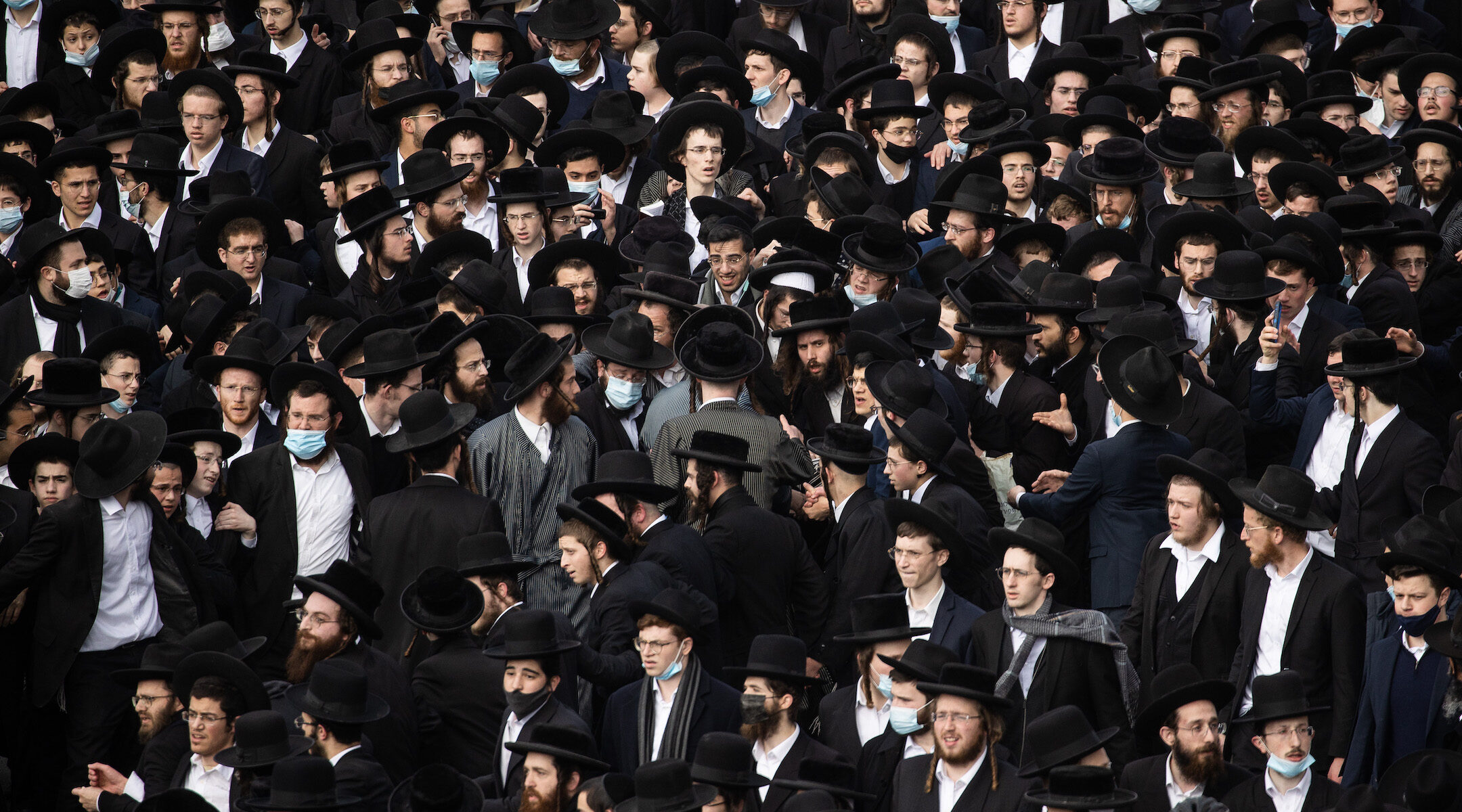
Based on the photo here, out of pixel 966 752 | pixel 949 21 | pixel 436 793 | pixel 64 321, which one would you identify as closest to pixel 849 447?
pixel 966 752

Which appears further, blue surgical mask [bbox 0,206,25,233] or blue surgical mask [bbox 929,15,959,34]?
blue surgical mask [bbox 929,15,959,34]

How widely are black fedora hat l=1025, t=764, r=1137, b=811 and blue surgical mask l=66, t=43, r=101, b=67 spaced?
11418 mm

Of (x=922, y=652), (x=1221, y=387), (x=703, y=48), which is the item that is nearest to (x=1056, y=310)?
(x=1221, y=387)

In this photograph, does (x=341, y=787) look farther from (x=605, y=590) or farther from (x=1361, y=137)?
(x=1361, y=137)

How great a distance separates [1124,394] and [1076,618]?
163 centimetres

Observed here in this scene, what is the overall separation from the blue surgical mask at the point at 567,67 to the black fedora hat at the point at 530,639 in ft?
24.9

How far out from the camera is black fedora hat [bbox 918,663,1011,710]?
27.4 feet

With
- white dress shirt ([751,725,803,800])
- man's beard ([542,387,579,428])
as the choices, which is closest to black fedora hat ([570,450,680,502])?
man's beard ([542,387,579,428])

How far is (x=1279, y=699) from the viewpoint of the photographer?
864 cm

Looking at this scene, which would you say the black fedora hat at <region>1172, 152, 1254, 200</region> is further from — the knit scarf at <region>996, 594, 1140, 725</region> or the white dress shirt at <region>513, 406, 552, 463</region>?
the white dress shirt at <region>513, 406, 552, 463</region>

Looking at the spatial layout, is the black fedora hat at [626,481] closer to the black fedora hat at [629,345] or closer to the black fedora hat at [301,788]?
the black fedora hat at [629,345]

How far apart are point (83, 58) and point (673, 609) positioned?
9.79m

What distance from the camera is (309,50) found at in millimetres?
16375

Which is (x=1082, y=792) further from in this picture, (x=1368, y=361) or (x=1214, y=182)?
(x=1214, y=182)
